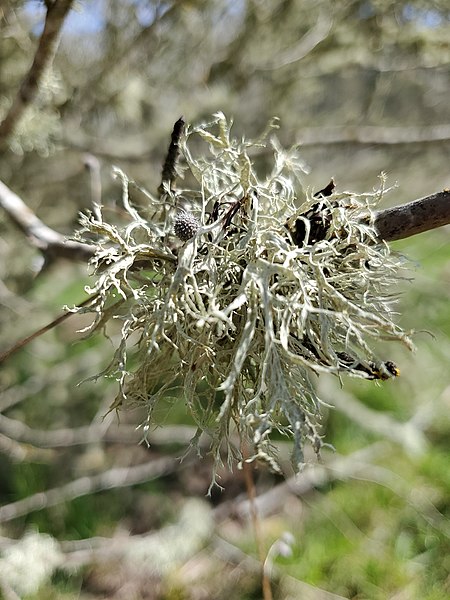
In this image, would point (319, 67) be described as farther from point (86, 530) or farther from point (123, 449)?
point (86, 530)

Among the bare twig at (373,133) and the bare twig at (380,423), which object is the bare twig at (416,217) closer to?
the bare twig at (373,133)

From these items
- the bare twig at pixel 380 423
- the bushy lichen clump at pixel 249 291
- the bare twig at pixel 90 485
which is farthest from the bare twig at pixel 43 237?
the bare twig at pixel 380 423

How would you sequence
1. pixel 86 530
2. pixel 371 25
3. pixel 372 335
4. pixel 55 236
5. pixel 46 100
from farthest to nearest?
pixel 86 530 → pixel 371 25 → pixel 46 100 → pixel 55 236 → pixel 372 335

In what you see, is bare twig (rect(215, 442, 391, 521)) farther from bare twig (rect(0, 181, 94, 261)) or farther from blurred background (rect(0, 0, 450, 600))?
bare twig (rect(0, 181, 94, 261))

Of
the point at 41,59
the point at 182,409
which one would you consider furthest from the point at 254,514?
the point at 182,409

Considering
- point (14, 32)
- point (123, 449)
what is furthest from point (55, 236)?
point (123, 449)
